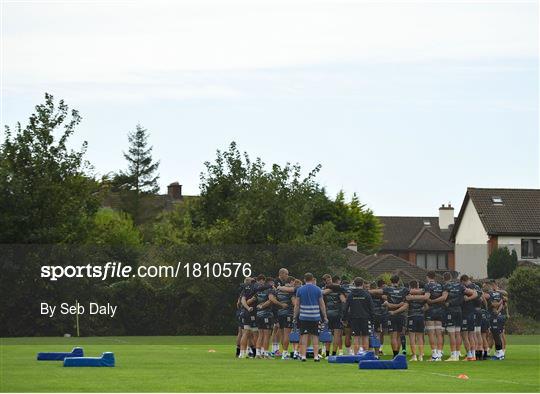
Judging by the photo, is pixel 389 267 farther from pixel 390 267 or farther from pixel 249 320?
pixel 249 320

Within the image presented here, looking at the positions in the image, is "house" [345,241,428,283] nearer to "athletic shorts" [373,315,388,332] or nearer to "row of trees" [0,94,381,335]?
"row of trees" [0,94,381,335]

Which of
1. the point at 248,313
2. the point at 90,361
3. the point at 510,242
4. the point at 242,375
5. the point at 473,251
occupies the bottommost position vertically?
the point at 242,375

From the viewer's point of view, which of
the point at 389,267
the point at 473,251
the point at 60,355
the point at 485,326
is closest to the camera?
the point at 60,355

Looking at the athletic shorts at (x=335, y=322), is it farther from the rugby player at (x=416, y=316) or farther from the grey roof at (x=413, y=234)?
the grey roof at (x=413, y=234)

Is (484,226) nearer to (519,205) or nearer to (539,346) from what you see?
(519,205)

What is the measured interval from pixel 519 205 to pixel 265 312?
5154 cm

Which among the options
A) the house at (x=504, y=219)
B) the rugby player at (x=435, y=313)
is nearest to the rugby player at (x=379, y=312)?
the rugby player at (x=435, y=313)

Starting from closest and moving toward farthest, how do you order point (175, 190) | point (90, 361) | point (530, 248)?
point (90, 361) → point (530, 248) → point (175, 190)

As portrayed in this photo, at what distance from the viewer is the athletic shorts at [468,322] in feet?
104

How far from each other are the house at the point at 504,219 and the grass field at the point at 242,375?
43715 millimetres

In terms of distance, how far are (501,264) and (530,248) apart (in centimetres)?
1420

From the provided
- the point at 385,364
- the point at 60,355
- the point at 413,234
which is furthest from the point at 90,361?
the point at 413,234

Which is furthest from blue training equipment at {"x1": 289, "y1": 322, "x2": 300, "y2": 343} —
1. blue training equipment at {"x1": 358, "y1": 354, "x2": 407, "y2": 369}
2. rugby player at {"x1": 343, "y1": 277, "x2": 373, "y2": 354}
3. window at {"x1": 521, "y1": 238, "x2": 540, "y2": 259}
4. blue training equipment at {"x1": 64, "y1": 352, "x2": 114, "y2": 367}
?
window at {"x1": 521, "y1": 238, "x2": 540, "y2": 259}

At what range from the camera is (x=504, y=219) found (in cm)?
8000
